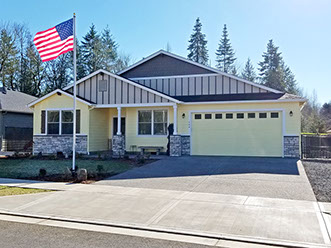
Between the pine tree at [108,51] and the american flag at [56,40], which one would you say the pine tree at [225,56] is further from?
the american flag at [56,40]

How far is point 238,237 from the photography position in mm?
4984

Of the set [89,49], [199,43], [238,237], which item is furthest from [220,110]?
[199,43]

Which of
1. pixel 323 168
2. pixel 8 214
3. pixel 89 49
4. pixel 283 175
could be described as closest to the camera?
pixel 8 214

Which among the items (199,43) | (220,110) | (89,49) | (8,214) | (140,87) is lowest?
(8,214)

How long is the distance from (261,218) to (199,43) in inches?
1793

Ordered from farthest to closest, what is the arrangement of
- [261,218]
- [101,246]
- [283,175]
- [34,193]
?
[283,175], [34,193], [261,218], [101,246]

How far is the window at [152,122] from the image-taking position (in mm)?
18297

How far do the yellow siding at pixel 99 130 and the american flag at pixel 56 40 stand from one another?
755 centimetres

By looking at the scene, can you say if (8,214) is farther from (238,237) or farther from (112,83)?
(112,83)

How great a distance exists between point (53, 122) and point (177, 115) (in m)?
7.71

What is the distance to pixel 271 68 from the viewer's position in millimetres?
48656

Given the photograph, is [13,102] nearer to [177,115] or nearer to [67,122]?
[67,122]

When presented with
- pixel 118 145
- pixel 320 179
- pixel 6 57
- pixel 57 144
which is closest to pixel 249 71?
pixel 6 57

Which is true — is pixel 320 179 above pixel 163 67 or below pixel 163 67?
below
